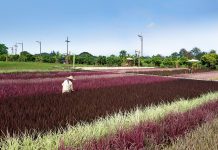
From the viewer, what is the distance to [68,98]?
41.3 ft

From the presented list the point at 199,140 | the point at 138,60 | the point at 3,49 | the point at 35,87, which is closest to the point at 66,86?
the point at 35,87

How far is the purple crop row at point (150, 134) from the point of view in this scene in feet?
16.3

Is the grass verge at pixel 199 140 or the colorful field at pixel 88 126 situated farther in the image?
the grass verge at pixel 199 140

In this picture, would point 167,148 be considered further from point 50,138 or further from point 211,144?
point 50,138

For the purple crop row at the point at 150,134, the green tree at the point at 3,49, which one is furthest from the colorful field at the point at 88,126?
the green tree at the point at 3,49

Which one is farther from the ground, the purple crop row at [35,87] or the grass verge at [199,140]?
the grass verge at [199,140]

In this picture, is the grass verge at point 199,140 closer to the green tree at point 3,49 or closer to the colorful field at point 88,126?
the colorful field at point 88,126

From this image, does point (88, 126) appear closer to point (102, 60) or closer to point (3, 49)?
point (102, 60)

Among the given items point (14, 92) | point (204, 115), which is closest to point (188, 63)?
point (14, 92)

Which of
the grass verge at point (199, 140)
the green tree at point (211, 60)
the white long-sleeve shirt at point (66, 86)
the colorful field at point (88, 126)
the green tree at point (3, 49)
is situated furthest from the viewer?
→ the green tree at point (3, 49)

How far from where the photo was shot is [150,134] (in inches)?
228

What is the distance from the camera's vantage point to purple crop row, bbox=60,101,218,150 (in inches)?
196

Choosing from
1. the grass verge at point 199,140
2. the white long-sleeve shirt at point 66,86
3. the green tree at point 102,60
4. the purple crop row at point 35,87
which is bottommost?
the purple crop row at point 35,87

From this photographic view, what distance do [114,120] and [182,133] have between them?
4.93 ft
